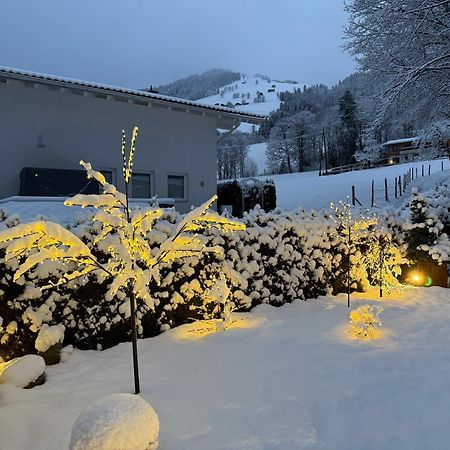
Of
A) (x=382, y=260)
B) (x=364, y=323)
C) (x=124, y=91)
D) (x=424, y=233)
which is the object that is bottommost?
(x=364, y=323)

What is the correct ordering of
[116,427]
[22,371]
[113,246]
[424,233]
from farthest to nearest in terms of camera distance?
[424,233], [22,371], [113,246], [116,427]

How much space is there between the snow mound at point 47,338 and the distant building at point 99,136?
5439mm

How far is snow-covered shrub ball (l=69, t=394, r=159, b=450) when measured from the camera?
249cm

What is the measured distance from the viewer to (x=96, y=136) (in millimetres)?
10375

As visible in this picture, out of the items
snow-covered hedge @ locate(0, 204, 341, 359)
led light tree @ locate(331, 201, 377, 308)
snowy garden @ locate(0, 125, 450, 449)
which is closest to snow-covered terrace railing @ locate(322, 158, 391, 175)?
led light tree @ locate(331, 201, 377, 308)

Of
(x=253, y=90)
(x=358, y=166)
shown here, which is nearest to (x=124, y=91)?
(x=358, y=166)

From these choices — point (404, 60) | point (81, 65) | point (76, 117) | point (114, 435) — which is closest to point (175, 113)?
point (76, 117)

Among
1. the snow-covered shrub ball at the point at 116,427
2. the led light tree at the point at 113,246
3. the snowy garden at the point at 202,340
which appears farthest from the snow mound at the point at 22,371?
the snow-covered shrub ball at the point at 116,427

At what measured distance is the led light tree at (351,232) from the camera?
7320 mm

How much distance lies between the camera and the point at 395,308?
6.43 meters

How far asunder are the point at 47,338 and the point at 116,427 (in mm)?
2019

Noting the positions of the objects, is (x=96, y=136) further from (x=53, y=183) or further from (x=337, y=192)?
(x=337, y=192)

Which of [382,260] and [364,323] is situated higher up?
[382,260]

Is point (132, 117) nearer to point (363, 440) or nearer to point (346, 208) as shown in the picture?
point (346, 208)
